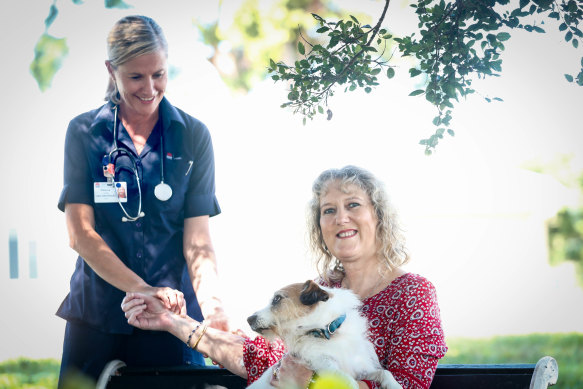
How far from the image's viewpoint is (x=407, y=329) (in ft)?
6.02

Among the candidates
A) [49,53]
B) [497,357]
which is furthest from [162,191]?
[497,357]

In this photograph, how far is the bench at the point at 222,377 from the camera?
1863 millimetres

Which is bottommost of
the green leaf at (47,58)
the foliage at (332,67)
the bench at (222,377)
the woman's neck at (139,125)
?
the bench at (222,377)

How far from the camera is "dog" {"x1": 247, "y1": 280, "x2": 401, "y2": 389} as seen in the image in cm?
178

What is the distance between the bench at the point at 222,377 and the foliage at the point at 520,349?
9.87 feet

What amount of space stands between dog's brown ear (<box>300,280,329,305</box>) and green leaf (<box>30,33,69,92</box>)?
4.05m

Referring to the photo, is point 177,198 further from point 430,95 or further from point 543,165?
point 543,165

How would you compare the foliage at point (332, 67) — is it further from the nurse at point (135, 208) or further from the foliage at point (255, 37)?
the foliage at point (255, 37)

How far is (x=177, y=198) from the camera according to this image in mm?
2463

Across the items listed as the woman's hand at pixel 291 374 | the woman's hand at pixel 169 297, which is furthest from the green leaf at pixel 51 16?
the woman's hand at pixel 291 374

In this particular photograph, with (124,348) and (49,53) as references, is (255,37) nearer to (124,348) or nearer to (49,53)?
(49,53)

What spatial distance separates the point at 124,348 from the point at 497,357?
3502 mm

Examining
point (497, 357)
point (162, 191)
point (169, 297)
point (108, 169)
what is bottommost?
point (497, 357)

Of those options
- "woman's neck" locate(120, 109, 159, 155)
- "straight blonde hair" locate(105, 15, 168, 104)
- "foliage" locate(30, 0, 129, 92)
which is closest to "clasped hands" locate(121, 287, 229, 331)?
"woman's neck" locate(120, 109, 159, 155)
